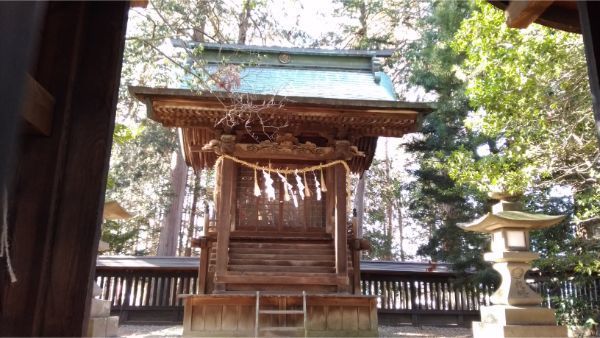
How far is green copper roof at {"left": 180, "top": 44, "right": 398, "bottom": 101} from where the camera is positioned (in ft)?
32.7

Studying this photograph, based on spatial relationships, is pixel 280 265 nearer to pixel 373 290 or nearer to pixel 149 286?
pixel 373 290

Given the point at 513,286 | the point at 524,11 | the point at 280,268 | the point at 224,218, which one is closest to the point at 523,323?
the point at 513,286

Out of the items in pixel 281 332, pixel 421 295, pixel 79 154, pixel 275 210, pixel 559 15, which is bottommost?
pixel 281 332

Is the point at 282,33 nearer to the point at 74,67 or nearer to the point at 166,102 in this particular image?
the point at 166,102

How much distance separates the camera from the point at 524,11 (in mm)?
2508

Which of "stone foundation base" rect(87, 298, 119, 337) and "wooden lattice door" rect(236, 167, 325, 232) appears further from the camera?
"wooden lattice door" rect(236, 167, 325, 232)

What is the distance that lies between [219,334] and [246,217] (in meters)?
2.22

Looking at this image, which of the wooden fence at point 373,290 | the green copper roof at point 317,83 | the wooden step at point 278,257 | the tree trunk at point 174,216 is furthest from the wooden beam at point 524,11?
the tree trunk at point 174,216

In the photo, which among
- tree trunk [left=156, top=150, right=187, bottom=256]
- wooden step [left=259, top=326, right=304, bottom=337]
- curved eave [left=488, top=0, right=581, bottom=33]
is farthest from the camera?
tree trunk [left=156, top=150, right=187, bottom=256]

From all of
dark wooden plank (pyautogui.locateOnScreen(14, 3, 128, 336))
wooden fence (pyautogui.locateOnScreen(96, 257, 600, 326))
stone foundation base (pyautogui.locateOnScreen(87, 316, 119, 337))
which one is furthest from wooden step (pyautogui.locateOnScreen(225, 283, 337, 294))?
dark wooden plank (pyautogui.locateOnScreen(14, 3, 128, 336))

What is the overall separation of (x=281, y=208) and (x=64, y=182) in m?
7.05

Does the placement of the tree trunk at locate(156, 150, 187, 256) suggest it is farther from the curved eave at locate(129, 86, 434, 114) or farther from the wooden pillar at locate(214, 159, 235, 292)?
the curved eave at locate(129, 86, 434, 114)

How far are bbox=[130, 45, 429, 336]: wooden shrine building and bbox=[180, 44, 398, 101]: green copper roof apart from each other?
0.23 metres

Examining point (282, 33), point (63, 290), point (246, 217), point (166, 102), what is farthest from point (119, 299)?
point (63, 290)
